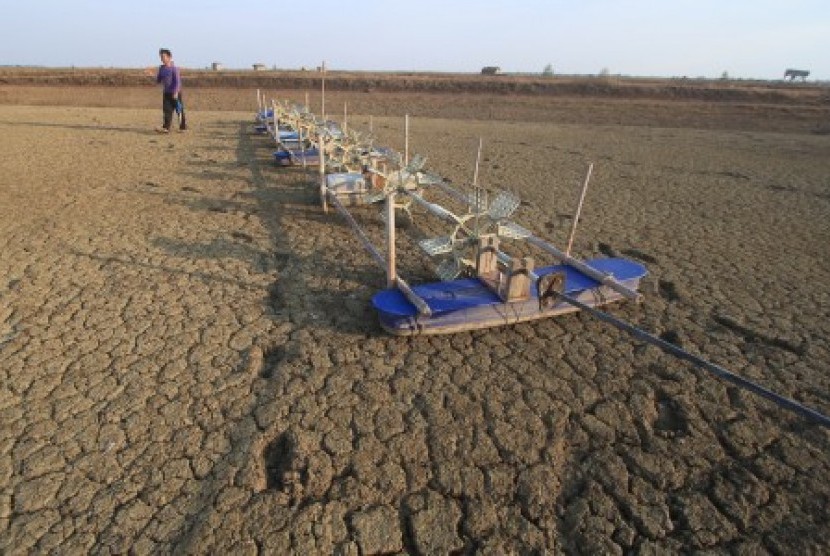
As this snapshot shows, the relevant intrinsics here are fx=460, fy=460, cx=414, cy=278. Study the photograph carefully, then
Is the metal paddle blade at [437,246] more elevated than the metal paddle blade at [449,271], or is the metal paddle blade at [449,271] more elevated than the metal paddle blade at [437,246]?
the metal paddle blade at [437,246]

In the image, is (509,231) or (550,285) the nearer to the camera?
(550,285)

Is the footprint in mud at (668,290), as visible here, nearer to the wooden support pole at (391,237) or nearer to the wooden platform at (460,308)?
the wooden platform at (460,308)

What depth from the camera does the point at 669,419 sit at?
364 cm

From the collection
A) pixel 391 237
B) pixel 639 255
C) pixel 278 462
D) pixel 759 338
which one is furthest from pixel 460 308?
pixel 639 255

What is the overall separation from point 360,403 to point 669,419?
96.4 inches

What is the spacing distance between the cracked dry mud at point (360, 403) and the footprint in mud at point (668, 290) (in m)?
0.05

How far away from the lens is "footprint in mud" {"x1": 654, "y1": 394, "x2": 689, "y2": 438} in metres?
3.50

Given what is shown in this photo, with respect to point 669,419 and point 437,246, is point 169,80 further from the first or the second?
point 669,419

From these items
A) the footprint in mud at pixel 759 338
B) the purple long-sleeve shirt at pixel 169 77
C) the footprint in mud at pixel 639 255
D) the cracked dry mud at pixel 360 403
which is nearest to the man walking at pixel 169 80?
the purple long-sleeve shirt at pixel 169 77

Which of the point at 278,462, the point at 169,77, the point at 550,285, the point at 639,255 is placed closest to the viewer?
the point at 278,462

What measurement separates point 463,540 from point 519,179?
9263 mm

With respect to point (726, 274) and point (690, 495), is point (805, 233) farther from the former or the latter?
point (690, 495)

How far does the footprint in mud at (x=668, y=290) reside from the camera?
17.9ft

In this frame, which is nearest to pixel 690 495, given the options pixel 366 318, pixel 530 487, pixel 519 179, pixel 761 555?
pixel 761 555
